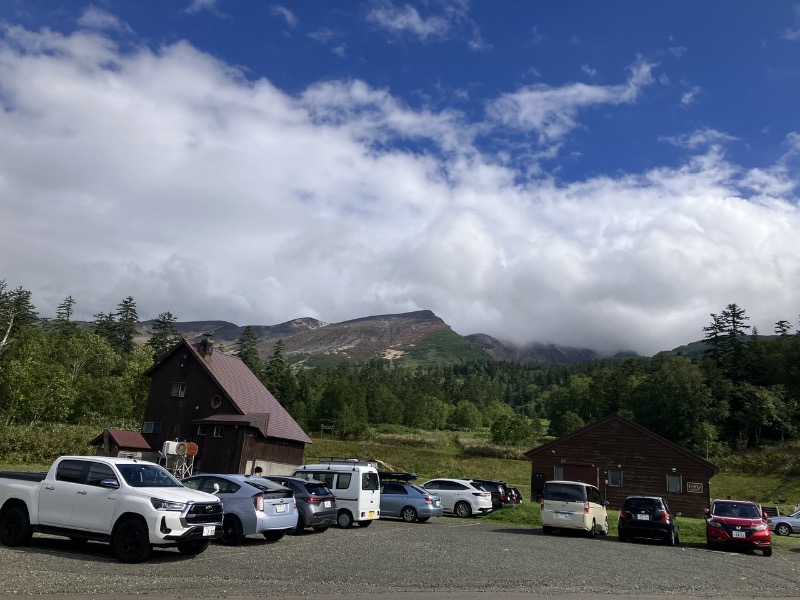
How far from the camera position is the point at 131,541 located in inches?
445

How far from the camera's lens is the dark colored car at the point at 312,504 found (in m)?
16.9

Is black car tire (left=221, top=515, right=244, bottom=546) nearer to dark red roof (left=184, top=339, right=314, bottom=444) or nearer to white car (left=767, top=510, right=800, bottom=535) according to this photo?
dark red roof (left=184, top=339, right=314, bottom=444)

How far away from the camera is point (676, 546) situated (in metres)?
20.5

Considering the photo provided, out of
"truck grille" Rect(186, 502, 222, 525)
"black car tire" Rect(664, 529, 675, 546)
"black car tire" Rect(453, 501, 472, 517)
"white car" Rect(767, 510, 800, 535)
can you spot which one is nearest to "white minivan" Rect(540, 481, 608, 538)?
"black car tire" Rect(664, 529, 675, 546)

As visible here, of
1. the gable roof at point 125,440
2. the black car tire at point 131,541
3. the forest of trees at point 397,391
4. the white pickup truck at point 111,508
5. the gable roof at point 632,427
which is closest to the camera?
the black car tire at point 131,541

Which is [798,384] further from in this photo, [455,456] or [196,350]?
[196,350]

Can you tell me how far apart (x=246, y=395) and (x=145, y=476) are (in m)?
31.1

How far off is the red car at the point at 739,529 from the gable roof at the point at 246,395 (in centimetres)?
2651

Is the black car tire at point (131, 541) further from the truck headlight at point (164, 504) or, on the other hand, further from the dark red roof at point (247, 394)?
the dark red roof at point (247, 394)

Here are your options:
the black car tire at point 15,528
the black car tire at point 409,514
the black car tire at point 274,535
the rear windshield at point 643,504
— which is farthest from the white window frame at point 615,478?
the black car tire at point 15,528

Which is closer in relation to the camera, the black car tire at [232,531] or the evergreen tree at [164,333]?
the black car tire at [232,531]

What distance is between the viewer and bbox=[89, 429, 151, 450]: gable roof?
129ft

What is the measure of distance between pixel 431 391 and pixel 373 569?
14668cm

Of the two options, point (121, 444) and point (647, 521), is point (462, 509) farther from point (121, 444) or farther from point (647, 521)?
point (121, 444)
